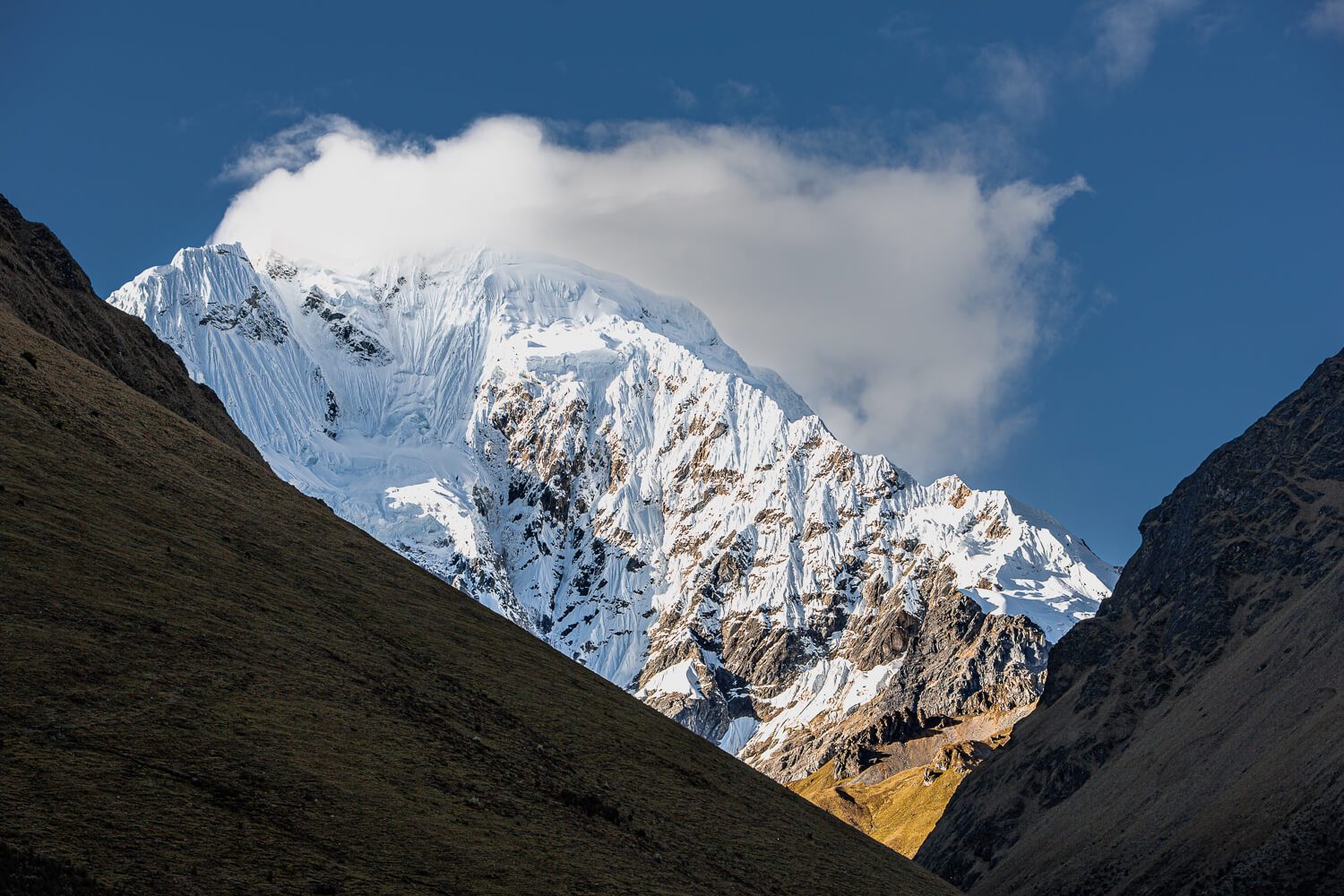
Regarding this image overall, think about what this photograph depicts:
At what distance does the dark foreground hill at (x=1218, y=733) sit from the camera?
3939 inches

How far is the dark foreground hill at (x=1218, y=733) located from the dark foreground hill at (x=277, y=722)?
140 feet

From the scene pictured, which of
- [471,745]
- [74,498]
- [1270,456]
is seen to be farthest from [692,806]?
[1270,456]

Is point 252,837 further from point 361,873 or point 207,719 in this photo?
A: point 207,719

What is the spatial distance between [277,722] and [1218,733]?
381 ft

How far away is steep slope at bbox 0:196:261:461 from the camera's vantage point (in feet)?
299

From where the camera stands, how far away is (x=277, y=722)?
43906 mm

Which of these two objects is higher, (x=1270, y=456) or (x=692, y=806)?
(x=1270, y=456)

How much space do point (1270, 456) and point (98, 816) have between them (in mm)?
191138

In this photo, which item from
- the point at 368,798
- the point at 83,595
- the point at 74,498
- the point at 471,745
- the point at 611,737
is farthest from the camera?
the point at 611,737

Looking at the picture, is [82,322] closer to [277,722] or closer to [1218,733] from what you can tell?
[277,722]

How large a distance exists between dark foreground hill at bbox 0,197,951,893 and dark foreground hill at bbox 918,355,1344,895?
1681 inches

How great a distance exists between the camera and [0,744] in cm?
3409

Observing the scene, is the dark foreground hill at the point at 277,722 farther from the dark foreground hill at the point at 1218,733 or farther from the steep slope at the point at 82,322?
the dark foreground hill at the point at 1218,733

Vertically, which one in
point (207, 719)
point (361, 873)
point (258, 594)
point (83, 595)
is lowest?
point (361, 873)
